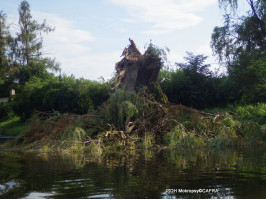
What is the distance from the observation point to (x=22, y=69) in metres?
42.8

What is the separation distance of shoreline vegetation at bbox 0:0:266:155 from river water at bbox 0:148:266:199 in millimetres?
4651

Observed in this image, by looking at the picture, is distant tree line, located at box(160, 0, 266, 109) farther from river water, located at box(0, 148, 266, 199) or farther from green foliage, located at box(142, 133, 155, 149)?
river water, located at box(0, 148, 266, 199)

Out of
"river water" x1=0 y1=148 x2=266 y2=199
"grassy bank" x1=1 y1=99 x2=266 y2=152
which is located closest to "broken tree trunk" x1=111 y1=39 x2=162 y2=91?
"grassy bank" x1=1 y1=99 x2=266 y2=152

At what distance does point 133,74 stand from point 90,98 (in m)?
7.48

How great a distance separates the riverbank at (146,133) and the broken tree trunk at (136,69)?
2252 millimetres

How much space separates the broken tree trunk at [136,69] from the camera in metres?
17.6

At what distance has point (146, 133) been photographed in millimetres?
14695

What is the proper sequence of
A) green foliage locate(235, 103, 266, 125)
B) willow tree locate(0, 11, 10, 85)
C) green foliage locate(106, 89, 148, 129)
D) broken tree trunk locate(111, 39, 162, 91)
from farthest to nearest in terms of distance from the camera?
1. willow tree locate(0, 11, 10, 85)
2. green foliage locate(235, 103, 266, 125)
3. broken tree trunk locate(111, 39, 162, 91)
4. green foliage locate(106, 89, 148, 129)

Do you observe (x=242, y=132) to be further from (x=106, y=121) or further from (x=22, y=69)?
(x=22, y=69)

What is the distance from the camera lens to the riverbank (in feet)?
45.4

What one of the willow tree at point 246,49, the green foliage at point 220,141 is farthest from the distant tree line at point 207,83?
the green foliage at point 220,141

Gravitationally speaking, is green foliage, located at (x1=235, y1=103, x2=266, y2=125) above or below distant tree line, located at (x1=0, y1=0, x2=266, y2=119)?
below

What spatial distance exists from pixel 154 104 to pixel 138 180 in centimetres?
950

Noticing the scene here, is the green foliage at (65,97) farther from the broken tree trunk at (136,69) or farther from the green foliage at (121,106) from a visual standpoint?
the green foliage at (121,106)
